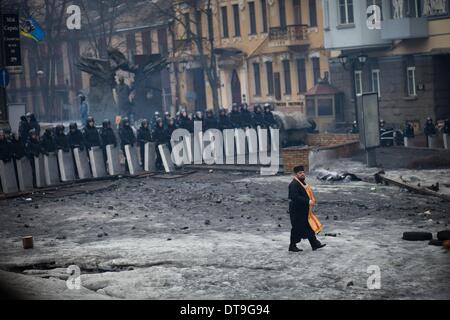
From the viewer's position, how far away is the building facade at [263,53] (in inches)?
2019

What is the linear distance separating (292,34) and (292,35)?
7cm

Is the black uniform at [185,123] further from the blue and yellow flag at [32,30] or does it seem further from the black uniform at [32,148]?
the blue and yellow flag at [32,30]

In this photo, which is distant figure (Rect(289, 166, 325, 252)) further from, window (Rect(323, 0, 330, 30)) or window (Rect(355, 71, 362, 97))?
window (Rect(323, 0, 330, 30))

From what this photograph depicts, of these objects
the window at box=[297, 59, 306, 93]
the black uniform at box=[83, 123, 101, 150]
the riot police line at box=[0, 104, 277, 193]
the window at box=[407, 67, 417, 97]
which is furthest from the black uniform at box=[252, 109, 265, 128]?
the window at box=[297, 59, 306, 93]

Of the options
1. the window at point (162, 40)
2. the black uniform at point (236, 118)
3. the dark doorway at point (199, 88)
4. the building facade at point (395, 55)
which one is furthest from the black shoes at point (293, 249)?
the window at point (162, 40)

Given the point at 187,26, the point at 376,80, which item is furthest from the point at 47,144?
the point at 187,26

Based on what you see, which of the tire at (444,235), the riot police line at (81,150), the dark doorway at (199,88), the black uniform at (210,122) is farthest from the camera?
the dark doorway at (199,88)

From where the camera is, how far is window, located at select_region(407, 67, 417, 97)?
136 ft

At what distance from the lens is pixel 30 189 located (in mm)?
26547

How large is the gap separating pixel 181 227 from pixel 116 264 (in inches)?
148

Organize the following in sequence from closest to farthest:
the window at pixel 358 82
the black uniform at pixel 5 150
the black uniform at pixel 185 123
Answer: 1. the black uniform at pixel 5 150
2. the black uniform at pixel 185 123
3. the window at pixel 358 82

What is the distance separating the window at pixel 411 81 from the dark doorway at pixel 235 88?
1884 cm

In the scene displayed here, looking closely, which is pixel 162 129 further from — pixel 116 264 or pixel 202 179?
pixel 116 264
